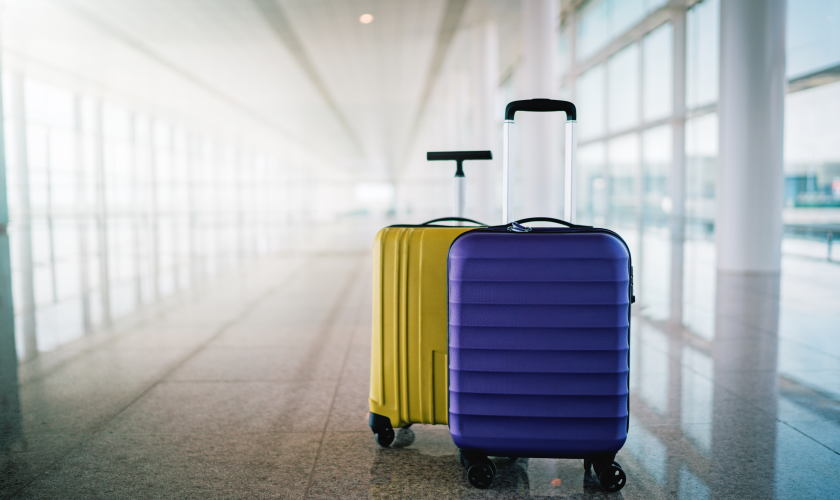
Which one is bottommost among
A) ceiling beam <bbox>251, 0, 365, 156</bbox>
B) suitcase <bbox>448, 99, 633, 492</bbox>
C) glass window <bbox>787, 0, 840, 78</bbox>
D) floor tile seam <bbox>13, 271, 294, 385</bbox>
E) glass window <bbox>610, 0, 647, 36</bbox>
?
floor tile seam <bbox>13, 271, 294, 385</bbox>

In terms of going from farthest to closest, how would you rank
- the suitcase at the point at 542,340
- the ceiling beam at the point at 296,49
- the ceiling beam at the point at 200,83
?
the ceiling beam at the point at 200,83, the ceiling beam at the point at 296,49, the suitcase at the point at 542,340

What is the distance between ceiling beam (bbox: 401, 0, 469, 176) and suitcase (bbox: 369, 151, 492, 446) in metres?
13.0

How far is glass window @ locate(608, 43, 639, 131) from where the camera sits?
51.9 ft

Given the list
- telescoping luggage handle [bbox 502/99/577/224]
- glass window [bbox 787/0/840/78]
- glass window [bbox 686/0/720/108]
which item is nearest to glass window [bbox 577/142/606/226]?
glass window [bbox 686/0/720/108]

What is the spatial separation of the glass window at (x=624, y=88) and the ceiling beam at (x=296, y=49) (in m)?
7.59

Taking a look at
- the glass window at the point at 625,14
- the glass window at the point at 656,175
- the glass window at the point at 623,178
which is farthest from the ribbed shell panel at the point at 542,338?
the glass window at the point at 623,178

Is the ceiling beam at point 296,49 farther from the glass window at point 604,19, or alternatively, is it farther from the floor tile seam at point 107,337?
the floor tile seam at point 107,337

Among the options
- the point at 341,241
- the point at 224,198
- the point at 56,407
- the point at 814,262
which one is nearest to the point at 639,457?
the point at 56,407

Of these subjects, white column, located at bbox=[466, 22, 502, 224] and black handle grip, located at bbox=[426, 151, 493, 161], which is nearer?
black handle grip, located at bbox=[426, 151, 493, 161]

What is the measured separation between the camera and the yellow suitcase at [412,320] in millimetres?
2137

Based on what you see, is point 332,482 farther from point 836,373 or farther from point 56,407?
point 836,373

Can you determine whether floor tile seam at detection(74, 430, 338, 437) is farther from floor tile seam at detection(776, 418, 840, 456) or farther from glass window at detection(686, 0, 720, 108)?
glass window at detection(686, 0, 720, 108)

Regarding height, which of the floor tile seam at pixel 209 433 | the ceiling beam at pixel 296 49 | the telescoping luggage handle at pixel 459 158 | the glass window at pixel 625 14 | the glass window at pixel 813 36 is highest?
the glass window at pixel 625 14

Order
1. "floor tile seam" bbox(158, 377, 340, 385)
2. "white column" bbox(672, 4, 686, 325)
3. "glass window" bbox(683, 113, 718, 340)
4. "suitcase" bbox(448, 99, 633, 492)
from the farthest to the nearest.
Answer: "white column" bbox(672, 4, 686, 325)
"glass window" bbox(683, 113, 718, 340)
"floor tile seam" bbox(158, 377, 340, 385)
"suitcase" bbox(448, 99, 633, 492)
